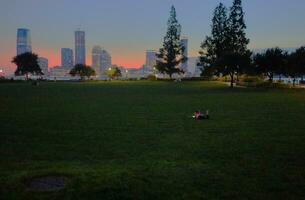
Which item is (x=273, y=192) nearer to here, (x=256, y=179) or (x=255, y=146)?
(x=256, y=179)

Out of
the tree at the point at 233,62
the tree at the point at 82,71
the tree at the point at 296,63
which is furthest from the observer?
the tree at the point at 82,71

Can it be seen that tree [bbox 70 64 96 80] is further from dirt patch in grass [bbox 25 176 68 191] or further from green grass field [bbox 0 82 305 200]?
dirt patch in grass [bbox 25 176 68 191]

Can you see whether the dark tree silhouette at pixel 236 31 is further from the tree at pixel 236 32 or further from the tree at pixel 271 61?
the tree at pixel 271 61

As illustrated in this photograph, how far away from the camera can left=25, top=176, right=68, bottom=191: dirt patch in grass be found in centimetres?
727

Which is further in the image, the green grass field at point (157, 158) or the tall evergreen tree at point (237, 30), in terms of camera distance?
the tall evergreen tree at point (237, 30)

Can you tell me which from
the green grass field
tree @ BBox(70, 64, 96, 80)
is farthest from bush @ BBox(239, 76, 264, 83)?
tree @ BBox(70, 64, 96, 80)

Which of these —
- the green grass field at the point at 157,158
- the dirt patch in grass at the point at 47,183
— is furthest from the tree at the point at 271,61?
the dirt patch in grass at the point at 47,183

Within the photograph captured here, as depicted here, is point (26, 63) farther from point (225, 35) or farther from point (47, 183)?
point (47, 183)

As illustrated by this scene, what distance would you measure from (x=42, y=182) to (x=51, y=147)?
368 cm

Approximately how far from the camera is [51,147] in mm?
11203

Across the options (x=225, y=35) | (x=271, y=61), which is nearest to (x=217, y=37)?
(x=225, y=35)

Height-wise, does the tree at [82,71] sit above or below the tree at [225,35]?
below

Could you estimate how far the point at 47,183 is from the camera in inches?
297

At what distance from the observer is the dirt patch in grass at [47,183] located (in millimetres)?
7266
